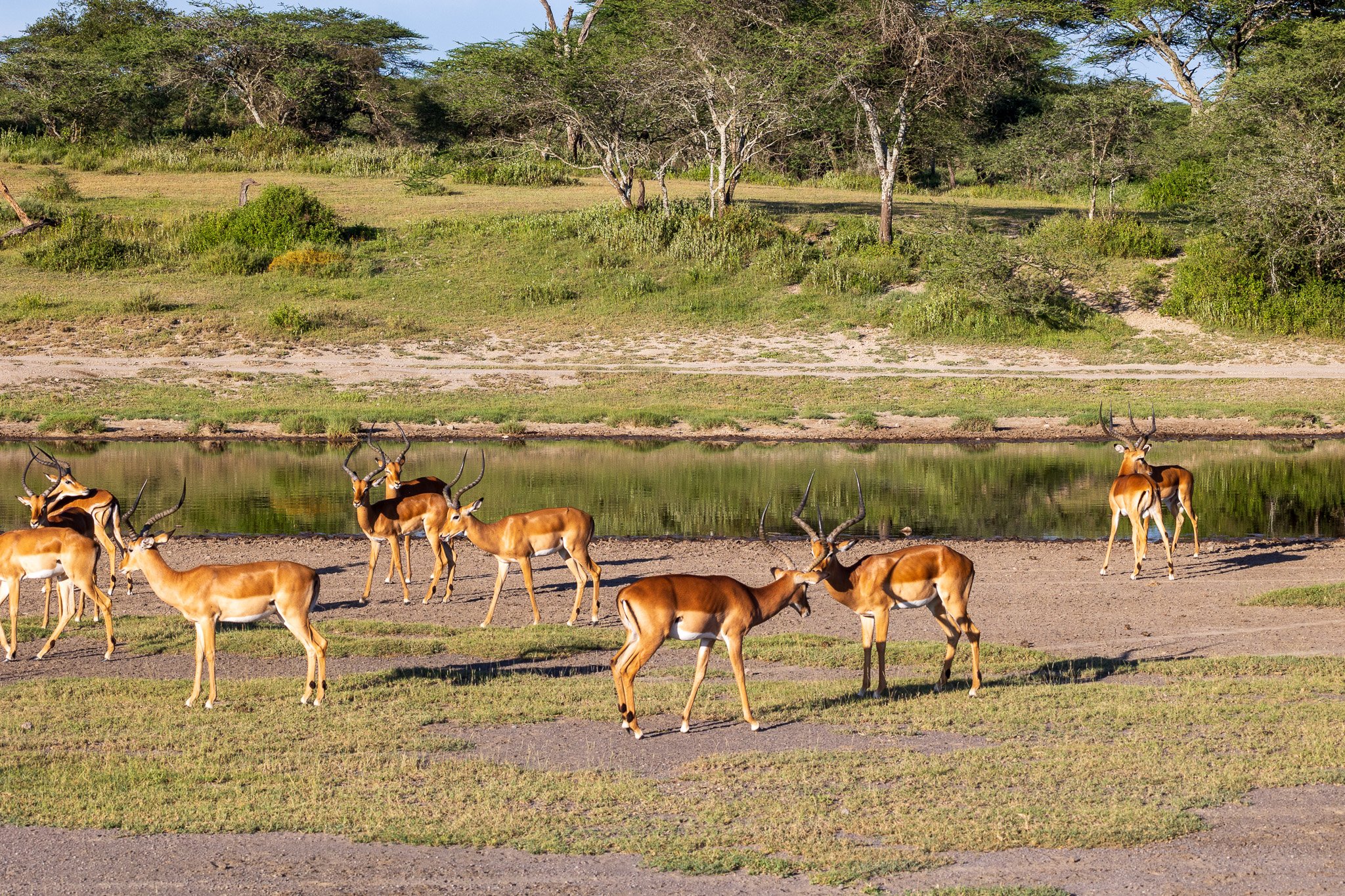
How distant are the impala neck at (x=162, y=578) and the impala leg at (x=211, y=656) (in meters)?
0.27

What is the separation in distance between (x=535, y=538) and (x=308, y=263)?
95.9 feet

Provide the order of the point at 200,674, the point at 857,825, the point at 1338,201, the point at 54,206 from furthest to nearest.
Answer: the point at 54,206, the point at 1338,201, the point at 200,674, the point at 857,825

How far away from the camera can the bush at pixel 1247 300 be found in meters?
37.8

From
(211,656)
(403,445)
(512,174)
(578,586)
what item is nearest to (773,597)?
(211,656)

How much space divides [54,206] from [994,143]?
40.7 meters

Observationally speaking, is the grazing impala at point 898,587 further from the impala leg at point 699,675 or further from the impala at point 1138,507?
the impala at point 1138,507

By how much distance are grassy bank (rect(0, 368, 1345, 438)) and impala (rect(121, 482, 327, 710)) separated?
18.6m

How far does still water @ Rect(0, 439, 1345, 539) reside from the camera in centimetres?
2127

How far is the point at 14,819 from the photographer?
801 cm

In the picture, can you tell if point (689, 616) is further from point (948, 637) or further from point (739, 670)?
point (948, 637)

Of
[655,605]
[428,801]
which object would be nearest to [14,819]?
[428,801]

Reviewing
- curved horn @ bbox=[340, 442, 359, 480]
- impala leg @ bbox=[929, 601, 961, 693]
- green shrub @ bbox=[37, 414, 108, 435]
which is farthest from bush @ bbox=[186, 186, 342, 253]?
impala leg @ bbox=[929, 601, 961, 693]

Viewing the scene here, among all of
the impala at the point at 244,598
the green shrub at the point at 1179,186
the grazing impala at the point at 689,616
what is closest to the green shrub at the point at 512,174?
the green shrub at the point at 1179,186

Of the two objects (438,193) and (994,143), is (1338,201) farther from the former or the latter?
(438,193)
